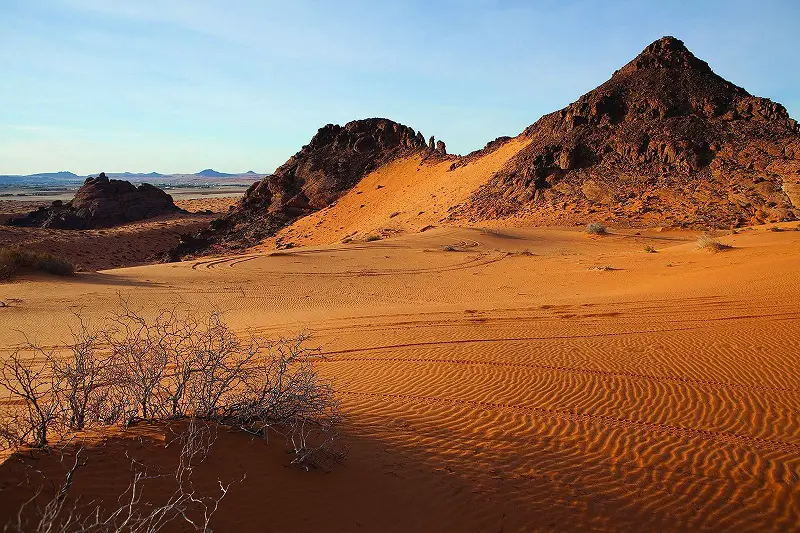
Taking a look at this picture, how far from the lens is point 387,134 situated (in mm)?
46312

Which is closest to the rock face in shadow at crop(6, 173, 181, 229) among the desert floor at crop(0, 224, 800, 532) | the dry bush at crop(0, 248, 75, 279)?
the dry bush at crop(0, 248, 75, 279)

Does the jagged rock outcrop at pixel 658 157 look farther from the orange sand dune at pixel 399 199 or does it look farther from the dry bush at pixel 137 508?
the dry bush at pixel 137 508

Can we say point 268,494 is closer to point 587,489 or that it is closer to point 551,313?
point 587,489

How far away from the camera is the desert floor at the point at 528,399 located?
409cm

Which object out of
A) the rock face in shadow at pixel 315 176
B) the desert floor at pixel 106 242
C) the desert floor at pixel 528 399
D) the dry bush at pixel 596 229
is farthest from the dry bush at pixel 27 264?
the dry bush at pixel 596 229

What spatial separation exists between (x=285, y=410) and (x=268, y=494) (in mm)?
1040

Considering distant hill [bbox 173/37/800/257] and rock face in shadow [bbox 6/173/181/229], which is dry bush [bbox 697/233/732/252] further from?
rock face in shadow [bbox 6/173/181/229]

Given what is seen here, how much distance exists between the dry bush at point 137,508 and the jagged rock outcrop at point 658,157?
26.9 m

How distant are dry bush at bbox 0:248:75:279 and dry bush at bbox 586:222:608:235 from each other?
2174 cm

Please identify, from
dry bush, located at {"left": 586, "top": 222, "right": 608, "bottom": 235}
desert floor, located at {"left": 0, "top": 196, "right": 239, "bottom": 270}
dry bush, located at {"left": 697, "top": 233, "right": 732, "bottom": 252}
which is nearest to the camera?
dry bush, located at {"left": 697, "top": 233, "right": 732, "bottom": 252}

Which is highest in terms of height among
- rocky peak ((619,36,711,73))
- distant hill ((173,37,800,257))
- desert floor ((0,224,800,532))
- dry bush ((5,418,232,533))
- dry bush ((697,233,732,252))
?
rocky peak ((619,36,711,73))

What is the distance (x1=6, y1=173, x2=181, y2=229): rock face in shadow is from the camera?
139ft

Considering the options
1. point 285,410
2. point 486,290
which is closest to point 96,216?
point 486,290

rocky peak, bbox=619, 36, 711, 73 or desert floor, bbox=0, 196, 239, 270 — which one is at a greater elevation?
rocky peak, bbox=619, 36, 711, 73
